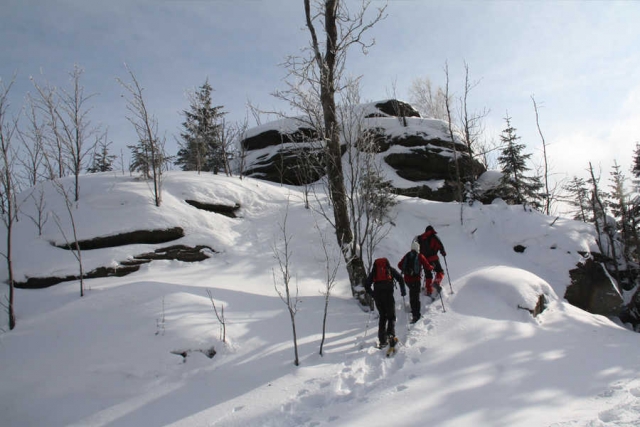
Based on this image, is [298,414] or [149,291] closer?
[298,414]

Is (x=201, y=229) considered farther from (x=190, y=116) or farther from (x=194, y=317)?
(x=190, y=116)

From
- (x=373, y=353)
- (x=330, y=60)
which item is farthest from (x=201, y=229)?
(x=373, y=353)

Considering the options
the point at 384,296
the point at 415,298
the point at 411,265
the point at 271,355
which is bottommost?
the point at 271,355

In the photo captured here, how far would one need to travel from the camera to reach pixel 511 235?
13.9 metres

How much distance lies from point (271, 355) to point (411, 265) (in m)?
3.43

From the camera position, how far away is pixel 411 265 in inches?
274

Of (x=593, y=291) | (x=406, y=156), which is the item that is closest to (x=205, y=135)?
(x=406, y=156)

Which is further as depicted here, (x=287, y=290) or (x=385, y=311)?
(x=385, y=311)

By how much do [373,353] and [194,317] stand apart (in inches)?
136

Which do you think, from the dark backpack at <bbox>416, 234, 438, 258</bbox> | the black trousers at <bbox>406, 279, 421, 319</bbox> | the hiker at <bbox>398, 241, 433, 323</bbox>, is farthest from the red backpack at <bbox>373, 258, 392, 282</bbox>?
the dark backpack at <bbox>416, 234, 438, 258</bbox>

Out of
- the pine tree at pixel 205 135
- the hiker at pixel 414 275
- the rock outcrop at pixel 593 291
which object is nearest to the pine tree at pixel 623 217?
the rock outcrop at pixel 593 291

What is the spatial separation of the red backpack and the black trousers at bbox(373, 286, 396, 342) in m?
0.17

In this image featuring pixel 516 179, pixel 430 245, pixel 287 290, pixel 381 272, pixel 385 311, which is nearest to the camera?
pixel 287 290

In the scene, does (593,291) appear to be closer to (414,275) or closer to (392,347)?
(414,275)
